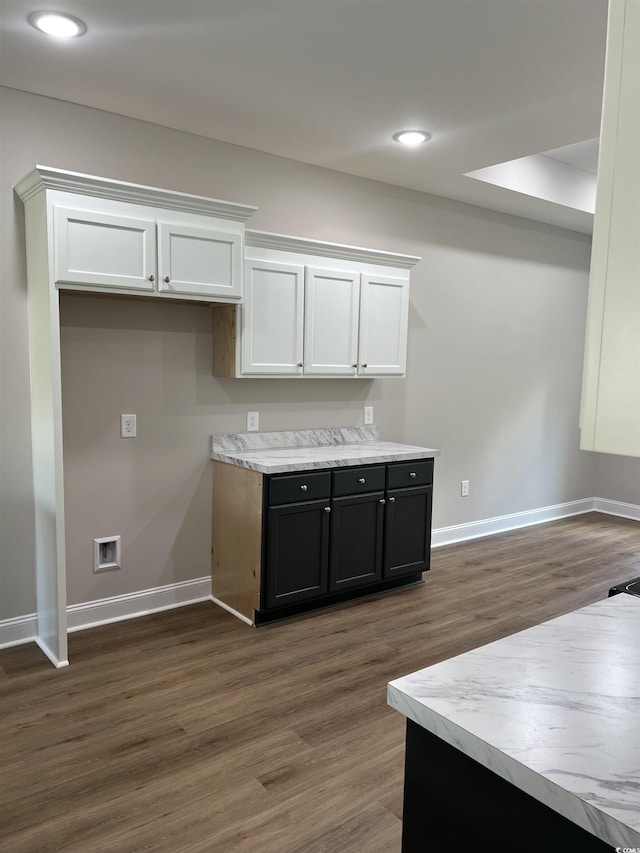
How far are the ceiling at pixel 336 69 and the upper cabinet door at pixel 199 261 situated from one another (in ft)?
1.99

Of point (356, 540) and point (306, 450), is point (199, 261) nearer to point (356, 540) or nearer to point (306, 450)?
point (306, 450)

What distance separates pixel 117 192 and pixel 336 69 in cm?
110

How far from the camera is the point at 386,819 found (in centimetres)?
209

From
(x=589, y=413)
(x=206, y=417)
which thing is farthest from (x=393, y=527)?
(x=589, y=413)

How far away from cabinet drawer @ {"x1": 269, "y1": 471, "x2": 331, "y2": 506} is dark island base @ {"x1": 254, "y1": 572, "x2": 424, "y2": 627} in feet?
1.96

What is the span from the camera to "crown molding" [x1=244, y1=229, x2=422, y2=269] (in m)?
3.54

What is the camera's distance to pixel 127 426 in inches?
136

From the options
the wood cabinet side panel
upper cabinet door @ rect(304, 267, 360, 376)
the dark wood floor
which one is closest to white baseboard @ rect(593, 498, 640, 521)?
the dark wood floor

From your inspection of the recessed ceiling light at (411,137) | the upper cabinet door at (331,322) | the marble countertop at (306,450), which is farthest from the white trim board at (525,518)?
the recessed ceiling light at (411,137)

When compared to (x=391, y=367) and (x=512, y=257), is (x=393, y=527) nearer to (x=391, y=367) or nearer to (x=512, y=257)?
(x=391, y=367)

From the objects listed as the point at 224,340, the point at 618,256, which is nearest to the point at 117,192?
the point at 224,340

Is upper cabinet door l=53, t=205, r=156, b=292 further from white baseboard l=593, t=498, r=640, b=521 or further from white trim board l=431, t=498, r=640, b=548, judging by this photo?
white baseboard l=593, t=498, r=640, b=521

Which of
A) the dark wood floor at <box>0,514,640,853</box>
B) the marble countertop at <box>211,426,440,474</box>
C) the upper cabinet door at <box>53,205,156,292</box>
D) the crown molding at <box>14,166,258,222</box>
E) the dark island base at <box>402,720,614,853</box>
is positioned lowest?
the dark wood floor at <box>0,514,640,853</box>

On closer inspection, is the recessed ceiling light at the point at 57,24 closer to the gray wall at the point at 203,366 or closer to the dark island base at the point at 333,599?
the gray wall at the point at 203,366
